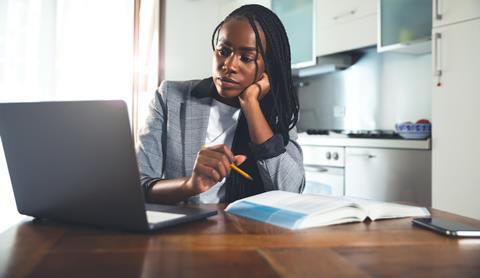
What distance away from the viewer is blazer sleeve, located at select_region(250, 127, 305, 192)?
3.83 ft

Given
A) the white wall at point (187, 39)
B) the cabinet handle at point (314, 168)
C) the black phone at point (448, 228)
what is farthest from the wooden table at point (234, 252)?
the white wall at point (187, 39)

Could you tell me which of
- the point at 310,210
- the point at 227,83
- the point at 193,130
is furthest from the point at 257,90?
the point at 310,210

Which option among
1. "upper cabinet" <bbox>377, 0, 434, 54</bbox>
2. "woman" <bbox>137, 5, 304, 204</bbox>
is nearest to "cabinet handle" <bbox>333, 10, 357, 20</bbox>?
"upper cabinet" <bbox>377, 0, 434, 54</bbox>

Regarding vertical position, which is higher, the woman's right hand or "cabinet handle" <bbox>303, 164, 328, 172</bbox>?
the woman's right hand

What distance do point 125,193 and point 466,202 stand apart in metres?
1.90

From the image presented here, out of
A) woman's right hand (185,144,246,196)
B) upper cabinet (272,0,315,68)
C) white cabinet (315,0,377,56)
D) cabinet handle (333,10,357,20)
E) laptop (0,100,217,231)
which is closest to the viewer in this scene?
laptop (0,100,217,231)

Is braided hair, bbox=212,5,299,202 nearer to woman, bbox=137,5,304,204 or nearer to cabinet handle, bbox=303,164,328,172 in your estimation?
woman, bbox=137,5,304,204

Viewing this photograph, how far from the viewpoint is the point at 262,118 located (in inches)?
48.0

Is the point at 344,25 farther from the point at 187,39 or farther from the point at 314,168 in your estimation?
the point at 187,39

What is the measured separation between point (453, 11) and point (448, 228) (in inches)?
68.3

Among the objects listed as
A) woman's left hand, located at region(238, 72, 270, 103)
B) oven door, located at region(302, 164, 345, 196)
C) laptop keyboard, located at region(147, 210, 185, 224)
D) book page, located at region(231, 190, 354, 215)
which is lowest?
oven door, located at region(302, 164, 345, 196)

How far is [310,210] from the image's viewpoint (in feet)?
2.56

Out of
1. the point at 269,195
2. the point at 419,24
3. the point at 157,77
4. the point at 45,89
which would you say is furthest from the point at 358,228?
the point at 157,77

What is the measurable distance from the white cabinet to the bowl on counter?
61 cm
